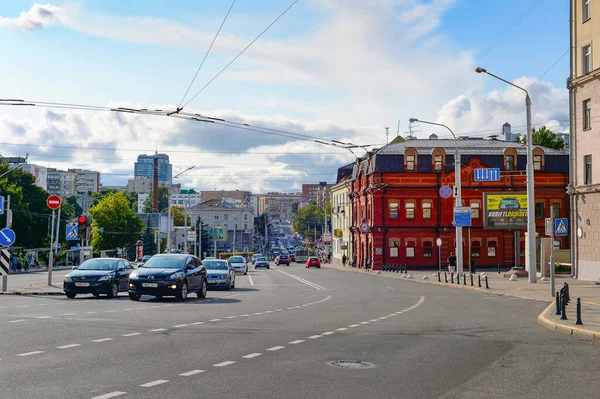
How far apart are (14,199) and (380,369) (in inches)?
2938

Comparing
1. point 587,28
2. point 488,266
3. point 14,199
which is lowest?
point 488,266

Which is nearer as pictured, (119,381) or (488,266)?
(119,381)

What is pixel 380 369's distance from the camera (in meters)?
10.3

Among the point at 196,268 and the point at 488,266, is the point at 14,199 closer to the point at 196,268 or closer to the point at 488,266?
the point at 488,266

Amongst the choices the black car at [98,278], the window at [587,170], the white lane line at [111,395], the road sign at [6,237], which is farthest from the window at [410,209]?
the white lane line at [111,395]

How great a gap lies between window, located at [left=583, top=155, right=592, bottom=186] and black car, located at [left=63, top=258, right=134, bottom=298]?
28.8 m

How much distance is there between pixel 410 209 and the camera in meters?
72.9

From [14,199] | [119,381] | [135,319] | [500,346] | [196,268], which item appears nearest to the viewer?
[119,381]

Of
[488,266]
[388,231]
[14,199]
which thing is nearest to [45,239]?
[14,199]

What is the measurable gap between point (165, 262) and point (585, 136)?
94.4ft

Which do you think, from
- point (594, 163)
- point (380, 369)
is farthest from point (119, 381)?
point (594, 163)

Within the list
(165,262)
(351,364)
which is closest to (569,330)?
(351,364)

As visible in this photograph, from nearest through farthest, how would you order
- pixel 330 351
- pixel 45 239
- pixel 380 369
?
pixel 380 369 → pixel 330 351 → pixel 45 239

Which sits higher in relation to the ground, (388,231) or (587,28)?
(587,28)
